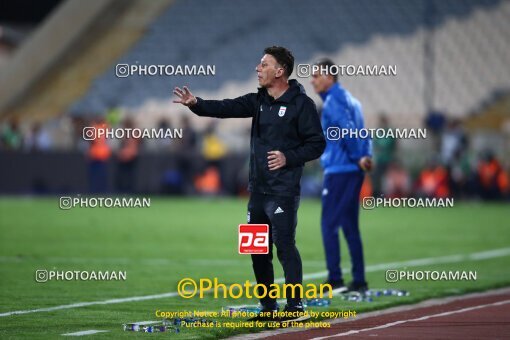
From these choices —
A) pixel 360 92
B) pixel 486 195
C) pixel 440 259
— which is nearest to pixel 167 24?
pixel 360 92

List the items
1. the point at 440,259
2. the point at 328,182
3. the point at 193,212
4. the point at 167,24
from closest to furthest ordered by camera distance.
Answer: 1. the point at 328,182
2. the point at 440,259
3. the point at 193,212
4. the point at 167,24

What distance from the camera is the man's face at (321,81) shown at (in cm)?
1338

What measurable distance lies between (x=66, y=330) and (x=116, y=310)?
61.3 inches

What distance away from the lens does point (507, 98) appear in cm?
4078

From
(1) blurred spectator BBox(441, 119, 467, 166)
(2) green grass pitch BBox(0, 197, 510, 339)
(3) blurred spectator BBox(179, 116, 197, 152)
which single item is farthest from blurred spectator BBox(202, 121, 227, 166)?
(1) blurred spectator BBox(441, 119, 467, 166)

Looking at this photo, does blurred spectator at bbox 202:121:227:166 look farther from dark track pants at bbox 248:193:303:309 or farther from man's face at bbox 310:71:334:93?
dark track pants at bbox 248:193:303:309

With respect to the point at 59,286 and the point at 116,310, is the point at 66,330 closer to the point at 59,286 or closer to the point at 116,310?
the point at 116,310

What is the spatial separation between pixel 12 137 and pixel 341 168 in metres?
23.6

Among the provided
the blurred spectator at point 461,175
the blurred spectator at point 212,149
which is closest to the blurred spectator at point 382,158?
the blurred spectator at point 461,175

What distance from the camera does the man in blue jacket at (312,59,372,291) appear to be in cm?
1331

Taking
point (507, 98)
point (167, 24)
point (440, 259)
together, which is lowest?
point (440, 259)

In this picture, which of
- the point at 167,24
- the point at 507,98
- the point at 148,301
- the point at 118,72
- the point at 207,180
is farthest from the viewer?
the point at 167,24

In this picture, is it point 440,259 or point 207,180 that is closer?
point 440,259

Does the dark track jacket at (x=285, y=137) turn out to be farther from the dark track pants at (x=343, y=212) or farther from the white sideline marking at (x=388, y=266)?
the dark track pants at (x=343, y=212)
